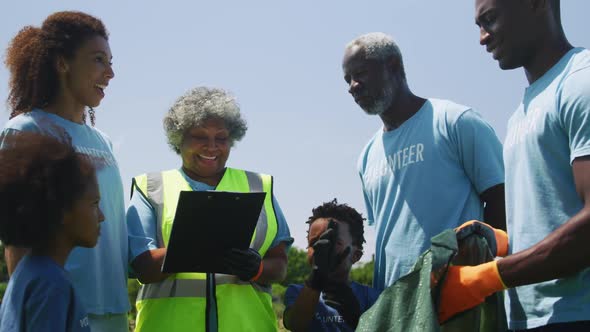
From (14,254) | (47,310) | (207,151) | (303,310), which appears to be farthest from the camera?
(207,151)

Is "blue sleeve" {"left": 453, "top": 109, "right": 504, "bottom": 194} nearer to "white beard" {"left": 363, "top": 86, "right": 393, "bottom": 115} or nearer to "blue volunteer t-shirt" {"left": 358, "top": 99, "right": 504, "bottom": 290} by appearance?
"blue volunteer t-shirt" {"left": 358, "top": 99, "right": 504, "bottom": 290}

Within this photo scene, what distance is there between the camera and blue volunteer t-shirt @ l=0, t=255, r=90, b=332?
2.80 metres

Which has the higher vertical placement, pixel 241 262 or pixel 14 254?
pixel 14 254

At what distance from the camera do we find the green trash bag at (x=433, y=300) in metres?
2.97

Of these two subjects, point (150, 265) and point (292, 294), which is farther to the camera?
point (292, 294)

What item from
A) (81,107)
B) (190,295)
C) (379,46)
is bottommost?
(190,295)

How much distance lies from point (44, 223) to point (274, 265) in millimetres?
1559

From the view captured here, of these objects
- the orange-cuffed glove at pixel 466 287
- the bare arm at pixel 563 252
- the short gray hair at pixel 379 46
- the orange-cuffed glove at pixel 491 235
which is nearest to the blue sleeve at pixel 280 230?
the short gray hair at pixel 379 46

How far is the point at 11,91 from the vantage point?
13.4 feet

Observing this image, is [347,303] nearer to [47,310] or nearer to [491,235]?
[491,235]

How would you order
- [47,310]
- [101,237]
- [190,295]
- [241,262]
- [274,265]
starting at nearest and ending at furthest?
[47,310]
[101,237]
[241,262]
[190,295]
[274,265]

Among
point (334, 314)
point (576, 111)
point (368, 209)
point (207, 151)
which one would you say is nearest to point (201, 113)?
point (207, 151)

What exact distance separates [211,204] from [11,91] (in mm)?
1199

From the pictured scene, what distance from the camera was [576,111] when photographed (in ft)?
8.92
